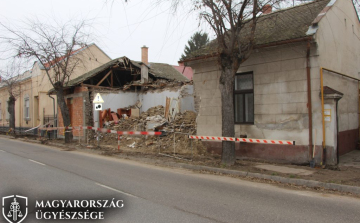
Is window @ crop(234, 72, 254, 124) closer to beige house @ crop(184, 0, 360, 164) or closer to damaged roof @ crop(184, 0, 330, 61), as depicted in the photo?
beige house @ crop(184, 0, 360, 164)

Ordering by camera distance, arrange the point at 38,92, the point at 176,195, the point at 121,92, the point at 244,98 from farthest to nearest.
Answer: the point at 38,92 → the point at 121,92 → the point at 244,98 → the point at 176,195

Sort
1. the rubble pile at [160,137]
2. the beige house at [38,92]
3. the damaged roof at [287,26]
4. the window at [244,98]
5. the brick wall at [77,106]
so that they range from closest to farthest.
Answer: the damaged roof at [287,26], the window at [244,98], the rubble pile at [160,137], the brick wall at [77,106], the beige house at [38,92]

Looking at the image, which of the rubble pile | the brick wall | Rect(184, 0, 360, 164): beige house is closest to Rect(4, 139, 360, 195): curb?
Rect(184, 0, 360, 164): beige house

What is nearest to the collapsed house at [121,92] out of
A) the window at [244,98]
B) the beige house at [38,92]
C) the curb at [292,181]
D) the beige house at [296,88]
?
the beige house at [38,92]

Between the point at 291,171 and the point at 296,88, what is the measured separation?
3139mm

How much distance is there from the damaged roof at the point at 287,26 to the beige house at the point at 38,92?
17.5 metres

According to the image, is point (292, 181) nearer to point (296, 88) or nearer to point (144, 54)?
point (296, 88)

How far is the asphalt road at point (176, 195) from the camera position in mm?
5051

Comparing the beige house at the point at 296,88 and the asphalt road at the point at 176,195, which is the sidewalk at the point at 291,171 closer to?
the asphalt road at the point at 176,195

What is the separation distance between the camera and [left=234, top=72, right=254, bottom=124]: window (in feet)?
37.9

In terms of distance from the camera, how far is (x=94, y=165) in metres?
10.4

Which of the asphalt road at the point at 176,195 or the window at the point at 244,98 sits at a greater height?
the window at the point at 244,98

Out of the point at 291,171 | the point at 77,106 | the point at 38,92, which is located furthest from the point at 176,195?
the point at 38,92

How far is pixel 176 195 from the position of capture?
250 inches
